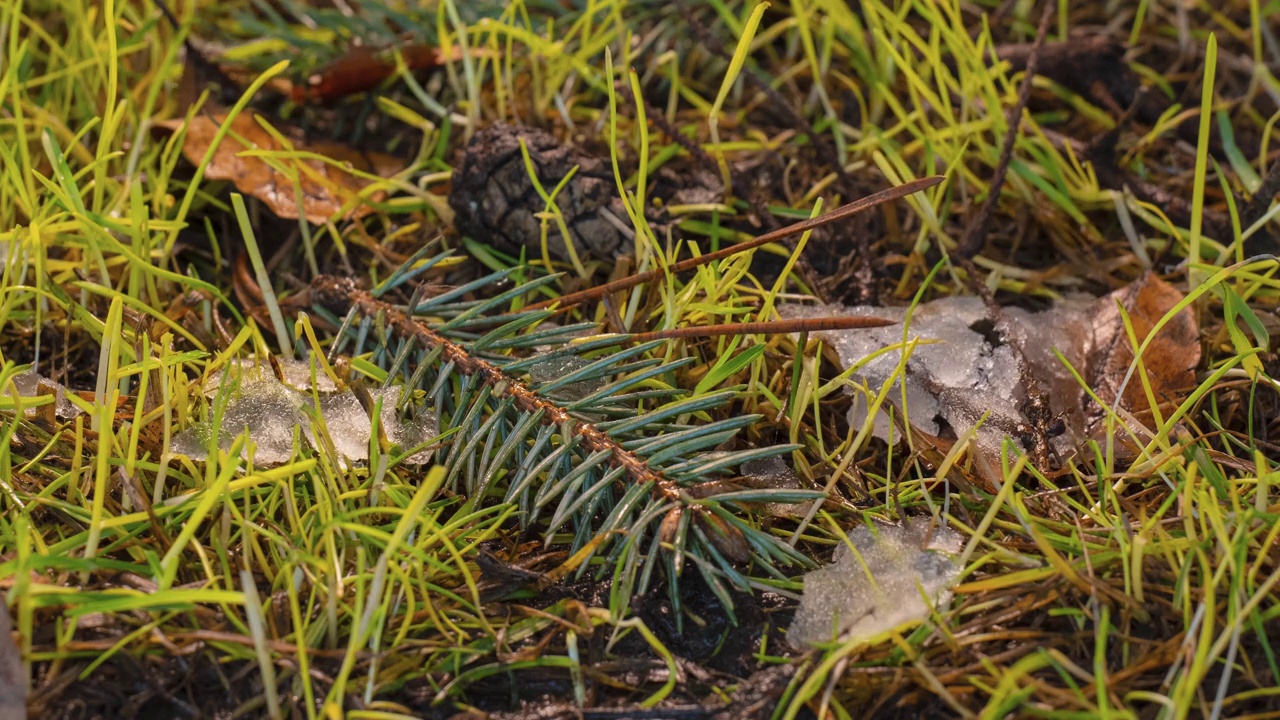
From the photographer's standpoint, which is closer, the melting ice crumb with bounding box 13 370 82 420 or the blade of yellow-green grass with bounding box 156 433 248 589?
the blade of yellow-green grass with bounding box 156 433 248 589

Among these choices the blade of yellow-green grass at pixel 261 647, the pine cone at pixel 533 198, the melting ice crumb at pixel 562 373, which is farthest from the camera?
the pine cone at pixel 533 198

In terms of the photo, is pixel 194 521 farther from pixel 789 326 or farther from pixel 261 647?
pixel 789 326

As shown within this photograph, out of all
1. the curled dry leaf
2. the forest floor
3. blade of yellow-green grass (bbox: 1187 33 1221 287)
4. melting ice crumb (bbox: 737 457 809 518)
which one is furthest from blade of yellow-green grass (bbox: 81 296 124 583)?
blade of yellow-green grass (bbox: 1187 33 1221 287)

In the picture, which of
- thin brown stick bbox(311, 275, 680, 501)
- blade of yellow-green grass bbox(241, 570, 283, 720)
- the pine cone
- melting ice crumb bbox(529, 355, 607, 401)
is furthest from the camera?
the pine cone

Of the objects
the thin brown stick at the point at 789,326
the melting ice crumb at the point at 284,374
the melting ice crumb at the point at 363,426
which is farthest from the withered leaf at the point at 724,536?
the melting ice crumb at the point at 284,374

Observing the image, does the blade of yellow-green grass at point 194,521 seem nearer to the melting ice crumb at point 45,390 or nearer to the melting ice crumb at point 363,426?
the melting ice crumb at point 363,426

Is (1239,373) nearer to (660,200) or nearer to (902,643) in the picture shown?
(902,643)

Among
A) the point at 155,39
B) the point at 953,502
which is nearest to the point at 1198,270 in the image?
the point at 953,502

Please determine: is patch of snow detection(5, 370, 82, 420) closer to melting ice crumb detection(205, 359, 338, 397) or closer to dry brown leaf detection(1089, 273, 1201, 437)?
melting ice crumb detection(205, 359, 338, 397)
